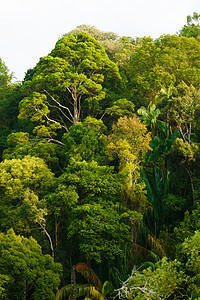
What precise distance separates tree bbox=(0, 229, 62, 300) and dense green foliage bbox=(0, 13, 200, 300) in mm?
36

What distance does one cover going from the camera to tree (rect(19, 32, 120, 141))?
75.9 ft

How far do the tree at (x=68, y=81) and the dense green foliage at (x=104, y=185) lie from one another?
85 mm

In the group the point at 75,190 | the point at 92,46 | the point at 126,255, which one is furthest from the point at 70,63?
the point at 126,255

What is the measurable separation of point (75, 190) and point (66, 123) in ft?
36.7

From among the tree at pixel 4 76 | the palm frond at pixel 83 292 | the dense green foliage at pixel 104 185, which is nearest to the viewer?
the dense green foliage at pixel 104 185

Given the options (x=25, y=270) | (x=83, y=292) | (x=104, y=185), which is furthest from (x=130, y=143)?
(x=25, y=270)

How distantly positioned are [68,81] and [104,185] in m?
9.36

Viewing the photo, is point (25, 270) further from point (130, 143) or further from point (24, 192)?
point (130, 143)

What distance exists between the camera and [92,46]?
2503 cm

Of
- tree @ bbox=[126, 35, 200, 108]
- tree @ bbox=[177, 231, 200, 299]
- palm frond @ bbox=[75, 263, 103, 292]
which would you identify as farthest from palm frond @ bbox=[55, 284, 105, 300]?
tree @ bbox=[126, 35, 200, 108]

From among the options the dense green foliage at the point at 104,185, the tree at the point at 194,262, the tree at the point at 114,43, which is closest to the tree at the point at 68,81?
the dense green foliage at the point at 104,185

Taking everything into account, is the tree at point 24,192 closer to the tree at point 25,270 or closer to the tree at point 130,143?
the tree at point 25,270

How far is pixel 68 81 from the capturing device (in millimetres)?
23141

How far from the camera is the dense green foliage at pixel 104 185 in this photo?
1315 cm
